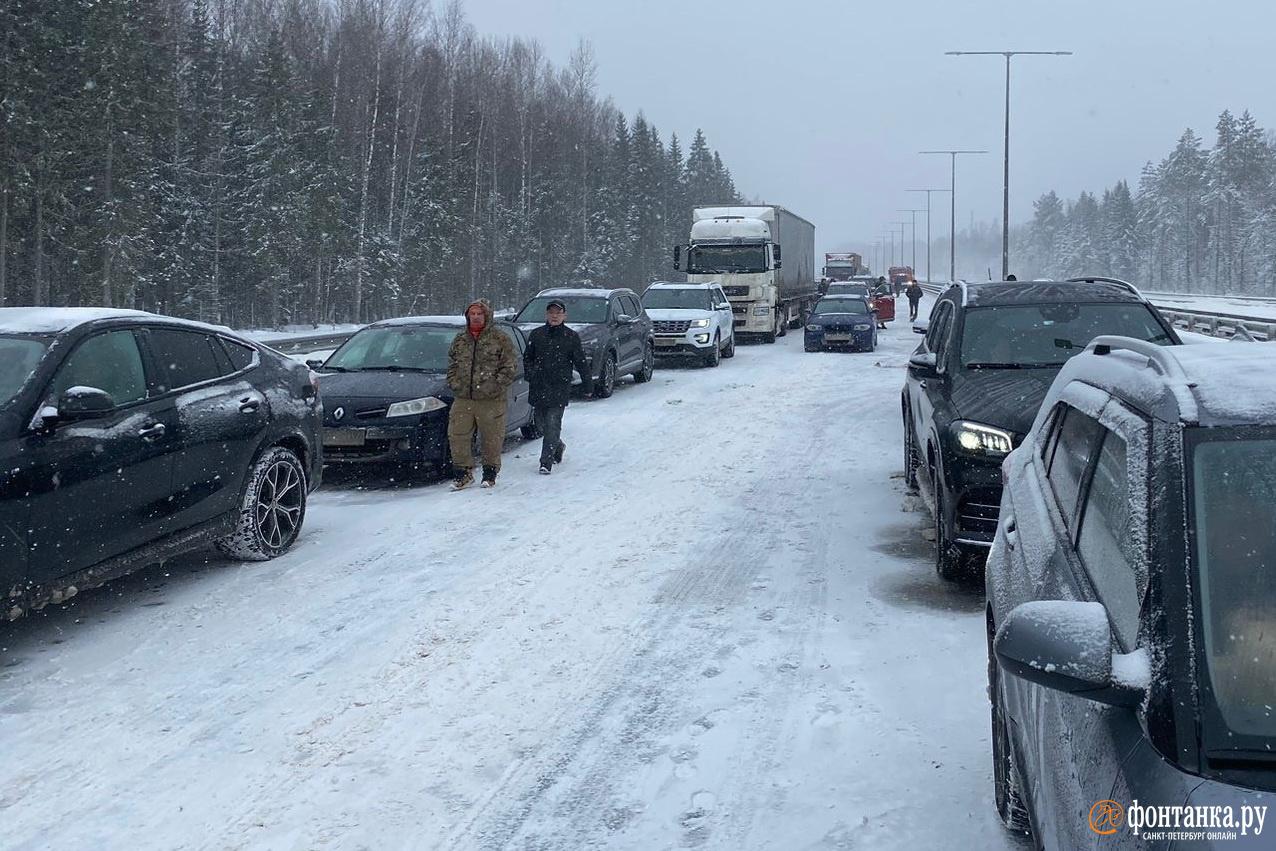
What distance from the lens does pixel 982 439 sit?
6.83 m

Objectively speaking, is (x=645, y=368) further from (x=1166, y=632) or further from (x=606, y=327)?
(x=1166, y=632)

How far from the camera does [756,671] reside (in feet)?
18.2

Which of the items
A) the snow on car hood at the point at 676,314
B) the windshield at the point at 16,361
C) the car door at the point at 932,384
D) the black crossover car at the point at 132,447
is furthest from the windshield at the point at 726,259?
the windshield at the point at 16,361

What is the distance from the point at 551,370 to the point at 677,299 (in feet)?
46.8

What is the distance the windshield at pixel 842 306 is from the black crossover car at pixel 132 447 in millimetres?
21929

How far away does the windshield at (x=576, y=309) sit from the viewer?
62.4ft

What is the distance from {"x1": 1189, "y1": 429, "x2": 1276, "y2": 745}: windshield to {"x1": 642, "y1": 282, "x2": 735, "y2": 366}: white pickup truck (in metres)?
21.5

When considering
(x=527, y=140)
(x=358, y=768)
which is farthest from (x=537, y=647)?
(x=527, y=140)

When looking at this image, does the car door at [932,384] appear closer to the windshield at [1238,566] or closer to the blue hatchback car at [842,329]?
the windshield at [1238,566]

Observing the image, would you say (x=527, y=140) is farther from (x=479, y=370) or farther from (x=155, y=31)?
(x=479, y=370)

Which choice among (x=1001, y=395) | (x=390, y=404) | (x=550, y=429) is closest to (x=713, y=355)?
(x=550, y=429)

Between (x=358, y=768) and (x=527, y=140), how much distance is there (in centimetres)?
6776

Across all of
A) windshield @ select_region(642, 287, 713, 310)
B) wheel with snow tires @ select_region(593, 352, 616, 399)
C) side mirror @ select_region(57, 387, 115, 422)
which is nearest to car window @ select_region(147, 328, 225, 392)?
side mirror @ select_region(57, 387, 115, 422)

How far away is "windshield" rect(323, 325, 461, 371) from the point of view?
39.1 feet
